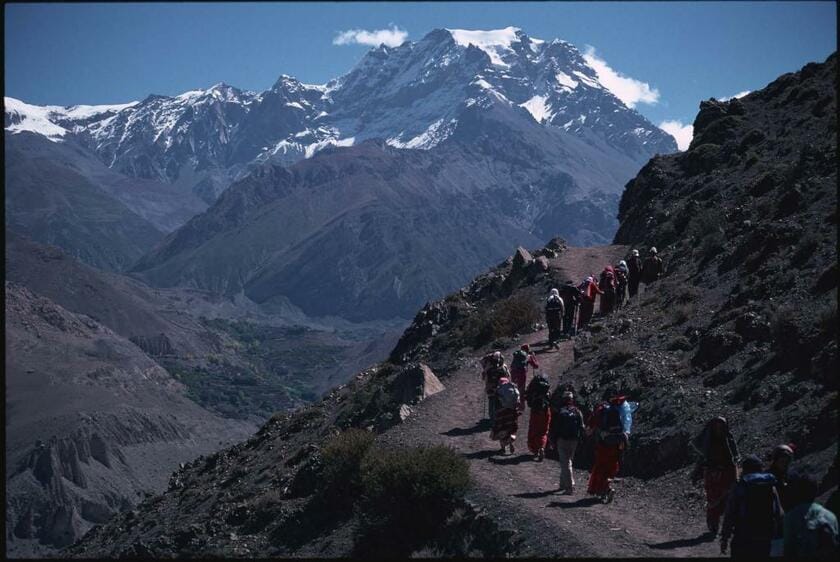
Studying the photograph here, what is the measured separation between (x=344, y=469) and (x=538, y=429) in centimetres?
449

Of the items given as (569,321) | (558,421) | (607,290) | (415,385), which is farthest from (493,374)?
(607,290)

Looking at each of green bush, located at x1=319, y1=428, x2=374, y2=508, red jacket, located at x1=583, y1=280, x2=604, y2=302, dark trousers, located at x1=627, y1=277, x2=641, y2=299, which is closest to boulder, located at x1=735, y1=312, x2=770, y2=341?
red jacket, located at x1=583, y1=280, x2=604, y2=302

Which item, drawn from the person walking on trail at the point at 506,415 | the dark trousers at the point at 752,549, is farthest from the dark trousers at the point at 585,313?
the dark trousers at the point at 752,549

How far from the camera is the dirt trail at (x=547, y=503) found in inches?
606

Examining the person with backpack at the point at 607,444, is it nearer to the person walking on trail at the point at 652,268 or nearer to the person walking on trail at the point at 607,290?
the person walking on trail at the point at 607,290

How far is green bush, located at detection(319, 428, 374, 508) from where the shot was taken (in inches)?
850

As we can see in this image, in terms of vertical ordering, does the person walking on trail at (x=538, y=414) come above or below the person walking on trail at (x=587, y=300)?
below

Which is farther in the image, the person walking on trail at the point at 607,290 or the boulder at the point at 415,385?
the person walking on trail at the point at 607,290

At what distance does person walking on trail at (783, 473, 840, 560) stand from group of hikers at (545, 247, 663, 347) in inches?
606

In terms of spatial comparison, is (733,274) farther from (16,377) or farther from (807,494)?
(16,377)

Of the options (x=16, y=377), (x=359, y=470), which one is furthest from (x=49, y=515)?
(x=359, y=470)

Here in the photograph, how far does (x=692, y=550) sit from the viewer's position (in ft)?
48.6

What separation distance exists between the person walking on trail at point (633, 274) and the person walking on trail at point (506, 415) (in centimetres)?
1130

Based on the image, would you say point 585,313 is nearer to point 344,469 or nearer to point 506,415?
point 506,415
